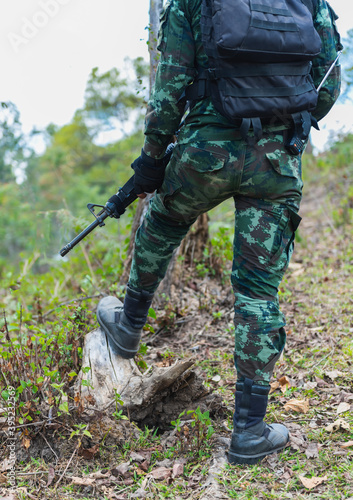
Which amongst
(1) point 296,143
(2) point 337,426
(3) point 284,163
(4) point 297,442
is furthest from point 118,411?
(1) point 296,143

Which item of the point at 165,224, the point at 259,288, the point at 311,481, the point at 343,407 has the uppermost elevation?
the point at 165,224

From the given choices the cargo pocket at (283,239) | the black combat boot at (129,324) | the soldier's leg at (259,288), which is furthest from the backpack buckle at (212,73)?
the black combat boot at (129,324)

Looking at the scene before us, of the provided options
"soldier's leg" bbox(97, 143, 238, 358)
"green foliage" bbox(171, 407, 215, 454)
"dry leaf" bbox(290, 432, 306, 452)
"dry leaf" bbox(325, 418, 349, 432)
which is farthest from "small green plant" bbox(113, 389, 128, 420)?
"dry leaf" bbox(325, 418, 349, 432)

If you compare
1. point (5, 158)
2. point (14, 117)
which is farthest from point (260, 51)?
point (5, 158)

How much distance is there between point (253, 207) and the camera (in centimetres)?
230

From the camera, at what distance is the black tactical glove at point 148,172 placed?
2.50m

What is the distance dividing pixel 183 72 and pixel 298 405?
2.12 meters

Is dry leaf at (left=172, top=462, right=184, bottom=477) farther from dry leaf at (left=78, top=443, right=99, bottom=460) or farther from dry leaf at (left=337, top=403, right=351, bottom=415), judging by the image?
dry leaf at (left=337, top=403, right=351, bottom=415)

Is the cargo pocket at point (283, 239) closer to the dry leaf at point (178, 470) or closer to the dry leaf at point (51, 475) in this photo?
the dry leaf at point (178, 470)

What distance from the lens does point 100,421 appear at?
2453 mm

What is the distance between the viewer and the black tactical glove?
250cm

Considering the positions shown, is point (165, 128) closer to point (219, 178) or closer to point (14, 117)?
point (219, 178)

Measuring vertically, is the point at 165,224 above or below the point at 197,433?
above

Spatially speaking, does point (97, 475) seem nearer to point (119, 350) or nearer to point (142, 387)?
point (142, 387)
